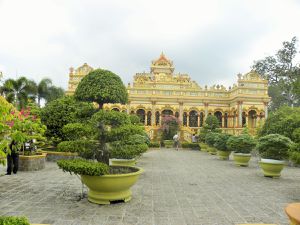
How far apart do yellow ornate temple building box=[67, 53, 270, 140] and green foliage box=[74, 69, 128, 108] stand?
73.2 ft

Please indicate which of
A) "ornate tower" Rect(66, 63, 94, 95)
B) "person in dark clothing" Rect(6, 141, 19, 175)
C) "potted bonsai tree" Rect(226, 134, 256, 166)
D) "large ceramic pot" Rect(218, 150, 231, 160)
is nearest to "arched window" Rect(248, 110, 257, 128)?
"large ceramic pot" Rect(218, 150, 231, 160)

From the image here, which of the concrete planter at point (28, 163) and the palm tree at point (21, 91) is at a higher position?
the palm tree at point (21, 91)

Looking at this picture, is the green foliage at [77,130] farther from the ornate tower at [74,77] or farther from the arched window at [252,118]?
the arched window at [252,118]

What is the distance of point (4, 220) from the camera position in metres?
2.65

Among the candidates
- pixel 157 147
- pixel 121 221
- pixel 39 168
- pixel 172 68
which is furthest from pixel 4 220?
pixel 172 68

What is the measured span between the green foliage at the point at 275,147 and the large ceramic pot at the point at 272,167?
22cm

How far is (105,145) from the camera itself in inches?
250

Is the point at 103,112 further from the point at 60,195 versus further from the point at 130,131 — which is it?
the point at 60,195

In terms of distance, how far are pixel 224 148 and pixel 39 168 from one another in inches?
367

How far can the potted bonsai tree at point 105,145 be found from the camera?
5.44 meters

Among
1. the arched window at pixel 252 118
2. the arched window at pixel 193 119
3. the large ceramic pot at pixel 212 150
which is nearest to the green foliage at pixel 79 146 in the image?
the large ceramic pot at pixel 212 150

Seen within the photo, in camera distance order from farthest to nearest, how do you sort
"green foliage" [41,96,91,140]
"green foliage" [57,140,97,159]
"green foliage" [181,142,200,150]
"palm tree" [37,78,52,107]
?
"palm tree" [37,78,52,107], "green foliage" [181,142,200,150], "green foliage" [41,96,91,140], "green foliage" [57,140,97,159]

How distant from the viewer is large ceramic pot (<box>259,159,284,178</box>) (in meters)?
9.20

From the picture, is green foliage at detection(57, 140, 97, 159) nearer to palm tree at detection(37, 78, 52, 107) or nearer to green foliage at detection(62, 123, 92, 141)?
green foliage at detection(62, 123, 92, 141)
